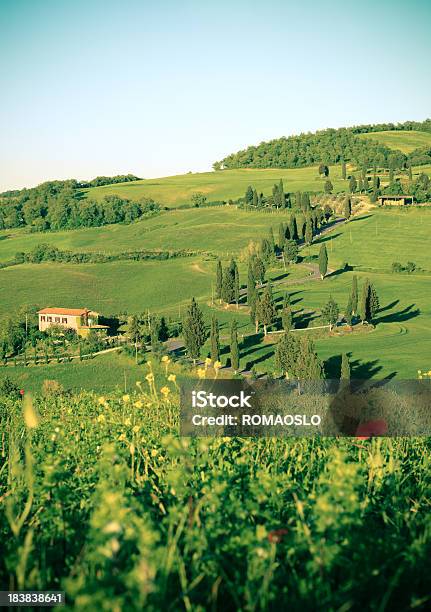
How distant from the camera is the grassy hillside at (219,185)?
6304 inches

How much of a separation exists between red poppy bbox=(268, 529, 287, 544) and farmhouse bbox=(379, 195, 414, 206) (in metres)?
135

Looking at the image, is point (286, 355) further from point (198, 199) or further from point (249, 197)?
point (198, 199)

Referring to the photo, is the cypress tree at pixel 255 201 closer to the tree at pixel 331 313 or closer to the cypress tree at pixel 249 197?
the cypress tree at pixel 249 197

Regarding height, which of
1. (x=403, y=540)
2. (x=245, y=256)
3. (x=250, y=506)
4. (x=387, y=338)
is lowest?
(x=387, y=338)

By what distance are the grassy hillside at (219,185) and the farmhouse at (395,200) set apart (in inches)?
691

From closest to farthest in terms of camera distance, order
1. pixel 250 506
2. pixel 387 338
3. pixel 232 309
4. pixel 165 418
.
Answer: pixel 250 506
pixel 165 418
pixel 387 338
pixel 232 309

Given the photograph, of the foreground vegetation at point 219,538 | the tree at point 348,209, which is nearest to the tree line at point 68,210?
the tree at point 348,209

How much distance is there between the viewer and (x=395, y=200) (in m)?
134

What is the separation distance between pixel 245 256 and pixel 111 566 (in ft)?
346

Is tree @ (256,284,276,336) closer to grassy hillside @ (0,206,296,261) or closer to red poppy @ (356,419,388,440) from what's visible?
grassy hillside @ (0,206,296,261)

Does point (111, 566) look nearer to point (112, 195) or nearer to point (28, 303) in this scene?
point (28, 303)

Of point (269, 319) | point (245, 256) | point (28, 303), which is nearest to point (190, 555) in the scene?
point (269, 319)

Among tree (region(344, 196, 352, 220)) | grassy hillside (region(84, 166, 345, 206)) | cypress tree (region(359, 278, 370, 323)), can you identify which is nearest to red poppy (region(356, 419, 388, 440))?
cypress tree (region(359, 278, 370, 323))

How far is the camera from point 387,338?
71.6m
